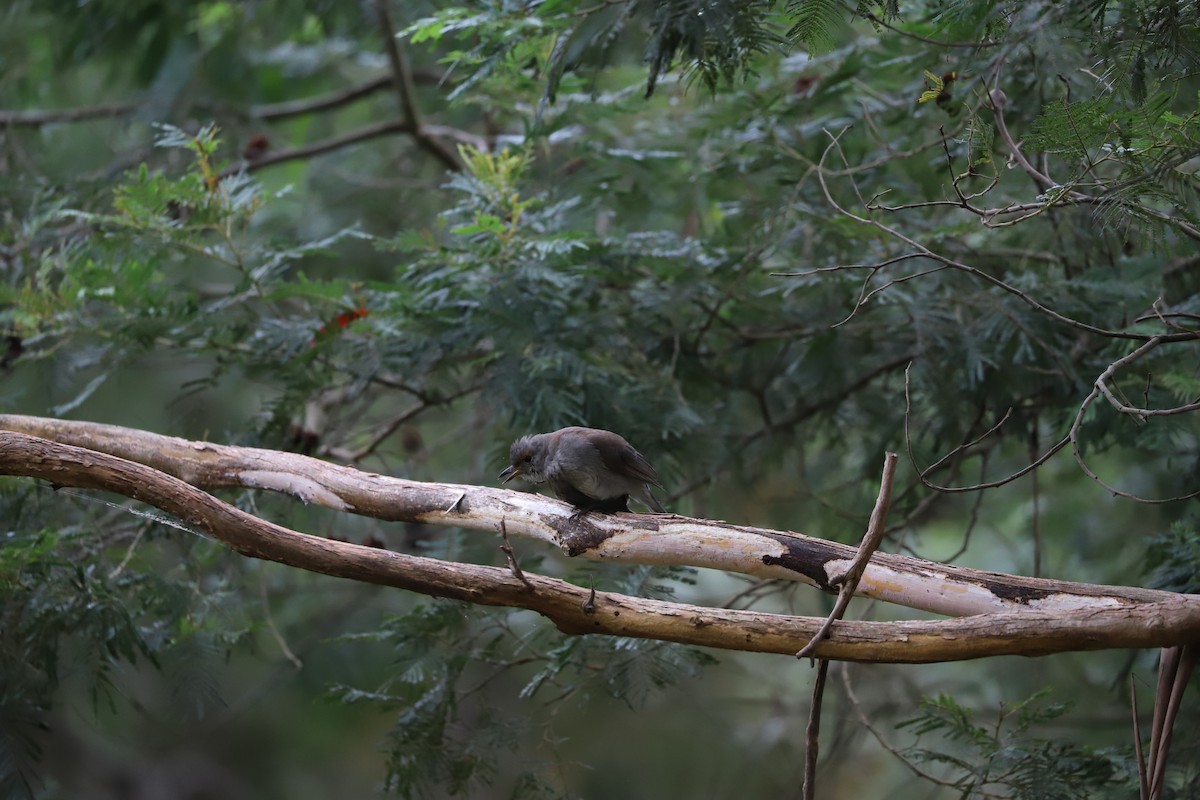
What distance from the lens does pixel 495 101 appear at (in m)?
4.82

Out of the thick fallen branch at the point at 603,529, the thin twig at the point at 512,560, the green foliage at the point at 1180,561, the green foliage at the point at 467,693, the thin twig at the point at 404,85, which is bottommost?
the green foliage at the point at 467,693

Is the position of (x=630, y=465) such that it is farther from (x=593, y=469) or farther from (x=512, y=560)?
(x=512, y=560)

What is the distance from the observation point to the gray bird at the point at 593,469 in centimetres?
339

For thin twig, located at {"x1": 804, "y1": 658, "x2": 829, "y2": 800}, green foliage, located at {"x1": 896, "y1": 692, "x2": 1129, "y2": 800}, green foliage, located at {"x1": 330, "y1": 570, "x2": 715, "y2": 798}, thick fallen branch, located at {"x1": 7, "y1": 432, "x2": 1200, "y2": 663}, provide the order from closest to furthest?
thick fallen branch, located at {"x1": 7, "y1": 432, "x2": 1200, "y2": 663}, thin twig, located at {"x1": 804, "y1": 658, "x2": 829, "y2": 800}, green foliage, located at {"x1": 896, "y1": 692, "x2": 1129, "y2": 800}, green foliage, located at {"x1": 330, "y1": 570, "x2": 715, "y2": 798}

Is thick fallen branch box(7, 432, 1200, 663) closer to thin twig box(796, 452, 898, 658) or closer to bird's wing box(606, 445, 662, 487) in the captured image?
thin twig box(796, 452, 898, 658)

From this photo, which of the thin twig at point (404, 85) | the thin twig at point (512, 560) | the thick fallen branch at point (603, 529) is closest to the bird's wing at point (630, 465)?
the thick fallen branch at point (603, 529)

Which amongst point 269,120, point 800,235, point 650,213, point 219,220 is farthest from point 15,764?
point 269,120

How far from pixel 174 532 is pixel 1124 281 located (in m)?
3.95

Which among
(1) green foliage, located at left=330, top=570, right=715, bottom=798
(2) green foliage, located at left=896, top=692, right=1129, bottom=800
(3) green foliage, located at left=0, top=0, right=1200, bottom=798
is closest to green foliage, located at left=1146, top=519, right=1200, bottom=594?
(3) green foliage, located at left=0, top=0, right=1200, bottom=798

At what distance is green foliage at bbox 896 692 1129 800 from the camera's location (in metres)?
3.31

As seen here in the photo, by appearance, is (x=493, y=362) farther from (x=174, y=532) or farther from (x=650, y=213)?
(x=650, y=213)

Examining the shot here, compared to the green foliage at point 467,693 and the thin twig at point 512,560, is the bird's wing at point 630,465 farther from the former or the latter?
the thin twig at point 512,560

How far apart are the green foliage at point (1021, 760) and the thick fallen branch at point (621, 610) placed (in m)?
0.80

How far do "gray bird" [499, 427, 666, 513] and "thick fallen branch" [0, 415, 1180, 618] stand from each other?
18cm
